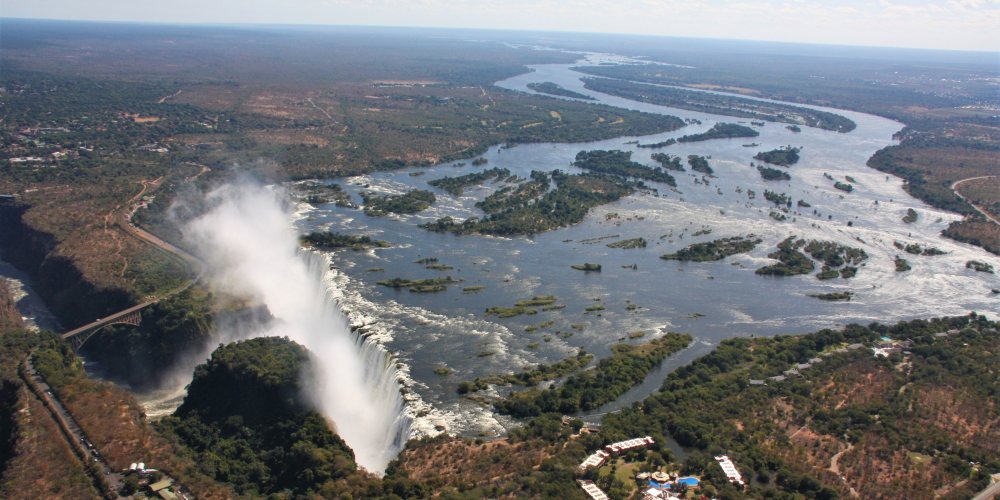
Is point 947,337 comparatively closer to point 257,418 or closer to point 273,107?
point 257,418

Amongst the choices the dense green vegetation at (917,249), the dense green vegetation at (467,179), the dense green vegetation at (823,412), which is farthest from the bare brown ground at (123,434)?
the dense green vegetation at (917,249)

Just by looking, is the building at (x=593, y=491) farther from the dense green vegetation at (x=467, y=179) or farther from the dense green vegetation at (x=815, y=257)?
the dense green vegetation at (x=467, y=179)

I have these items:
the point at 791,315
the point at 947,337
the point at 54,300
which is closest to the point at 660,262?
the point at 791,315

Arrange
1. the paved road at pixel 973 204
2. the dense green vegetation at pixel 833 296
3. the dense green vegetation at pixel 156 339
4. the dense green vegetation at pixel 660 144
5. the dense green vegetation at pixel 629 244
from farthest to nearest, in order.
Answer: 1. the dense green vegetation at pixel 660 144
2. the paved road at pixel 973 204
3. the dense green vegetation at pixel 629 244
4. the dense green vegetation at pixel 833 296
5. the dense green vegetation at pixel 156 339

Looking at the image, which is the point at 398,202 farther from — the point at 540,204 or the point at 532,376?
the point at 532,376

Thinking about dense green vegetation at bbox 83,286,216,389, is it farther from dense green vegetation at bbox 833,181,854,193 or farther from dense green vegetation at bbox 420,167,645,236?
dense green vegetation at bbox 833,181,854,193

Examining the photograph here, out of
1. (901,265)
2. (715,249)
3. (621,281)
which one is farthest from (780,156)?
(621,281)
